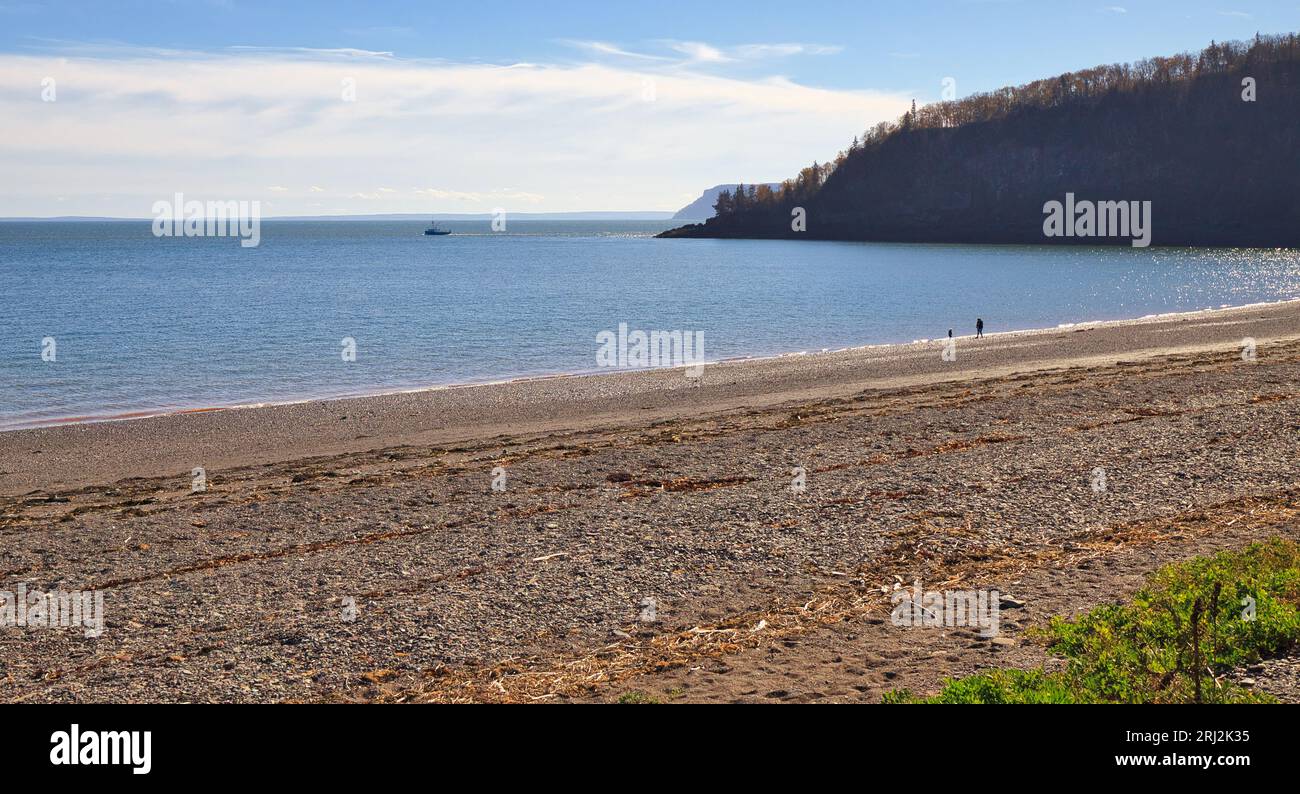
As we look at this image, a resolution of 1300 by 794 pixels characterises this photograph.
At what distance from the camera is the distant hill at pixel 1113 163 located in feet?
508

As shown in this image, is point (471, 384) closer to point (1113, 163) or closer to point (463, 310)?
point (463, 310)

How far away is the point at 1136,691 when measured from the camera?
6348mm

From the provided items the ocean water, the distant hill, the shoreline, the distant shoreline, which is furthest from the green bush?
the distant hill

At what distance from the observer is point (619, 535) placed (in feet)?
40.3

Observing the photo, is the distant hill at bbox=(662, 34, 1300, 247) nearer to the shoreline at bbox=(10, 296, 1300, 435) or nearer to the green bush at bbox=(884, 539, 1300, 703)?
the shoreline at bbox=(10, 296, 1300, 435)

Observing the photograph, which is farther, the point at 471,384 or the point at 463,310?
the point at 463,310

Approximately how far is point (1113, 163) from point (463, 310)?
5785 inches

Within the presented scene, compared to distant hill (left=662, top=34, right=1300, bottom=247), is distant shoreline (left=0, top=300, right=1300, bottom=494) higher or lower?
lower

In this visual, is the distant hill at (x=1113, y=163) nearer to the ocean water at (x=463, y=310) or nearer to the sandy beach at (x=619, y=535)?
the ocean water at (x=463, y=310)

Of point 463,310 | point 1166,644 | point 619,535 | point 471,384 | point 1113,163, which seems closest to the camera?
point 1166,644

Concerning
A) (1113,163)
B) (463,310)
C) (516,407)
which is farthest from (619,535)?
(1113,163)

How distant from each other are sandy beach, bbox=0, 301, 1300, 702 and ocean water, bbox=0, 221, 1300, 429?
12.0m

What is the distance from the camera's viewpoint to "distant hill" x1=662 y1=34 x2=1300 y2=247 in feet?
508

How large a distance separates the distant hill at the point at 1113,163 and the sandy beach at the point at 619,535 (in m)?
148
